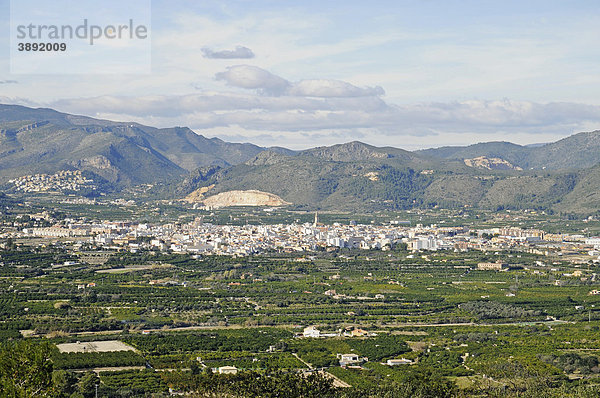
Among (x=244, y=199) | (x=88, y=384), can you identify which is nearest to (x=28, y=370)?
(x=88, y=384)

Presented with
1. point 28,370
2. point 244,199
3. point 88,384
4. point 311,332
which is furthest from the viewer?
point 244,199

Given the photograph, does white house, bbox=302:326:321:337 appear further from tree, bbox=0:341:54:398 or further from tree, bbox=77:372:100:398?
tree, bbox=0:341:54:398

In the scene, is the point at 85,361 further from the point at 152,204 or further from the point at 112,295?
the point at 152,204

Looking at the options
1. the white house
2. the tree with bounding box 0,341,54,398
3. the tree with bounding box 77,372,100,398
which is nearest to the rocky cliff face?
the white house

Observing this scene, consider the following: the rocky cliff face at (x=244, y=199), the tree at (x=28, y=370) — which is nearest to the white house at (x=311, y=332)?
the tree at (x=28, y=370)

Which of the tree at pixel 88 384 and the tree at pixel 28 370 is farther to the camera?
the tree at pixel 88 384

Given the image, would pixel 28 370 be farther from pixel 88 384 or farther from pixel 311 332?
pixel 311 332

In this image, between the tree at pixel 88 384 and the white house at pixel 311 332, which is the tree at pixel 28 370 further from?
the white house at pixel 311 332

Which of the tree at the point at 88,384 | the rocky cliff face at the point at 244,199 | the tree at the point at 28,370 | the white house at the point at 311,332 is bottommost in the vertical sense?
the white house at the point at 311,332

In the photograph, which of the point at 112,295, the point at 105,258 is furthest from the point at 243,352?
the point at 105,258

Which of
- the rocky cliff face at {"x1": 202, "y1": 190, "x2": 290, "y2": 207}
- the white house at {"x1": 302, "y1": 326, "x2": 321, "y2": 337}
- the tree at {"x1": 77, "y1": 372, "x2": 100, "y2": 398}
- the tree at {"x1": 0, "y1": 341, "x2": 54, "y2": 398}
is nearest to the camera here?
the tree at {"x1": 0, "y1": 341, "x2": 54, "y2": 398}

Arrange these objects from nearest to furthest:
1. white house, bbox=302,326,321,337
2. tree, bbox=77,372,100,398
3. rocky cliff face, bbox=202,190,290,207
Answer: tree, bbox=77,372,100,398 → white house, bbox=302,326,321,337 → rocky cliff face, bbox=202,190,290,207
